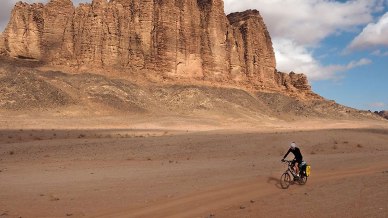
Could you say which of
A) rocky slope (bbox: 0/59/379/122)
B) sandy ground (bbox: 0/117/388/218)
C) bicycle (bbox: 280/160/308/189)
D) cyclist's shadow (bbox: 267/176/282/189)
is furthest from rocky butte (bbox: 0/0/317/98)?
bicycle (bbox: 280/160/308/189)

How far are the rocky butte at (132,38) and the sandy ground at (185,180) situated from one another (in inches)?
1774

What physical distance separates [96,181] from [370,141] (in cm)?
2031

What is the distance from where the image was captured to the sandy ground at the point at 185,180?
9578 mm

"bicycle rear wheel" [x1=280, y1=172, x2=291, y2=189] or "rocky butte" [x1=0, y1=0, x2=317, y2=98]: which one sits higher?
"rocky butte" [x1=0, y1=0, x2=317, y2=98]

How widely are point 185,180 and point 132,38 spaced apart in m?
60.1

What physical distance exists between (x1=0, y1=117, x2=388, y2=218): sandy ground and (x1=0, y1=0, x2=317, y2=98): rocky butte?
45.1 m

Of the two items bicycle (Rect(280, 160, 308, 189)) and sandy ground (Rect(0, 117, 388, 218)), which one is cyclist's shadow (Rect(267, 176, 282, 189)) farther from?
bicycle (Rect(280, 160, 308, 189))

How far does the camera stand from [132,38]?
7100 cm

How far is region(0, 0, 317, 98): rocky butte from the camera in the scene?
6738cm

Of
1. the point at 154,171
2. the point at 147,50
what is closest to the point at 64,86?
the point at 147,50

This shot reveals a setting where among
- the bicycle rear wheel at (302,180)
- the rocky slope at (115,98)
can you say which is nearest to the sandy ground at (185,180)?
the bicycle rear wheel at (302,180)

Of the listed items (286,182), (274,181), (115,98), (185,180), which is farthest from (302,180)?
(115,98)

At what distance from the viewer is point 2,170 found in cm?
1584

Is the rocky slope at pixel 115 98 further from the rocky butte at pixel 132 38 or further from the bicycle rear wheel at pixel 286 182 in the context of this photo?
the bicycle rear wheel at pixel 286 182
